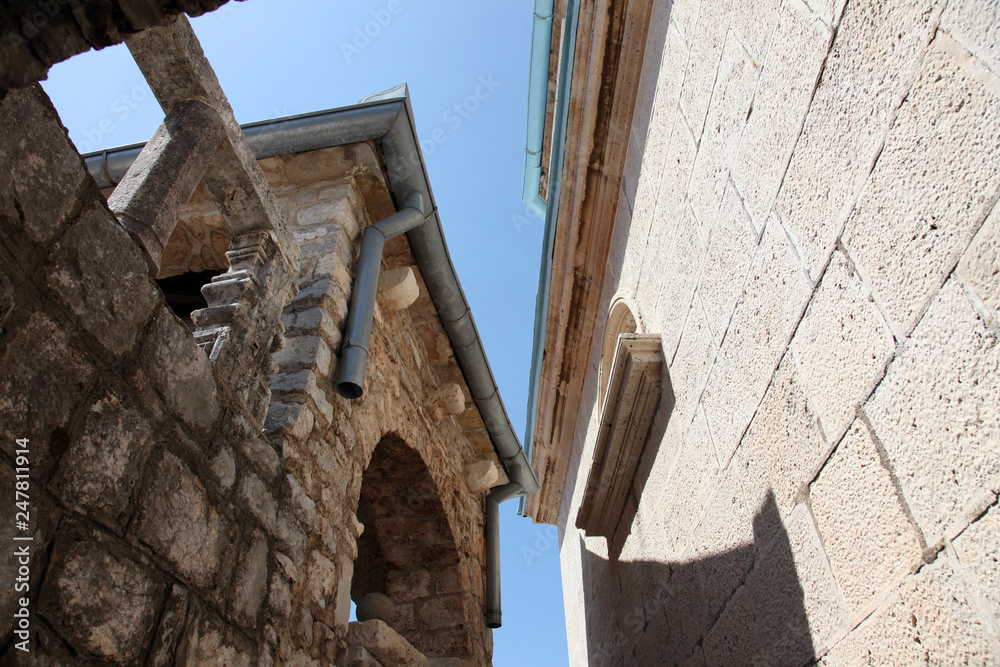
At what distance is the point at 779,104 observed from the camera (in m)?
1.97

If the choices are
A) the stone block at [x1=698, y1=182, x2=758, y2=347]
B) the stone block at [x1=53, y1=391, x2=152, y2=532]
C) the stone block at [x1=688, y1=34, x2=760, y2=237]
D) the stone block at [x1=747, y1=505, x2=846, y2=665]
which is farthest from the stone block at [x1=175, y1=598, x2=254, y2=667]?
the stone block at [x1=688, y1=34, x2=760, y2=237]

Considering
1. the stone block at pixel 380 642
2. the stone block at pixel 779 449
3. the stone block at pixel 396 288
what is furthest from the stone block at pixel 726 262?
the stone block at pixel 380 642

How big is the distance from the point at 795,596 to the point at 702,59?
2110mm

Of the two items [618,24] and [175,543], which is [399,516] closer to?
[175,543]

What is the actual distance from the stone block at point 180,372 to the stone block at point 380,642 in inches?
55.3

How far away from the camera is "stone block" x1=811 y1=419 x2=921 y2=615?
147 cm

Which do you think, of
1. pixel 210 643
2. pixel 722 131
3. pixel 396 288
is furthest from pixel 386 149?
pixel 210 643

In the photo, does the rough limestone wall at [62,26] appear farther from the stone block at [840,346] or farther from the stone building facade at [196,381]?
the stone block at [840,346]

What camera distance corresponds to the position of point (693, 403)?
9.23 ft

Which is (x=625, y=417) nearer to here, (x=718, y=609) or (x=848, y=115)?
(x=718, y=609)

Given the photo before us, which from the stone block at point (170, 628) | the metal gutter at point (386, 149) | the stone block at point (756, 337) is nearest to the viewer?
the stone block at point (170, 628)

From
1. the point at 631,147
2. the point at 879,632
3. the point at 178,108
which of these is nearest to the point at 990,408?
the point at 879,632

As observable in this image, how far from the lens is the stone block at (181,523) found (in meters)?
1.43

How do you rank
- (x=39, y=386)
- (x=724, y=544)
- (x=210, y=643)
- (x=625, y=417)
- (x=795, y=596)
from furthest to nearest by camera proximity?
(x=625, y=417) < (x=724, y=544) < (x=795, y=596) < (x=210, y=643) < (x=39, y=386)
